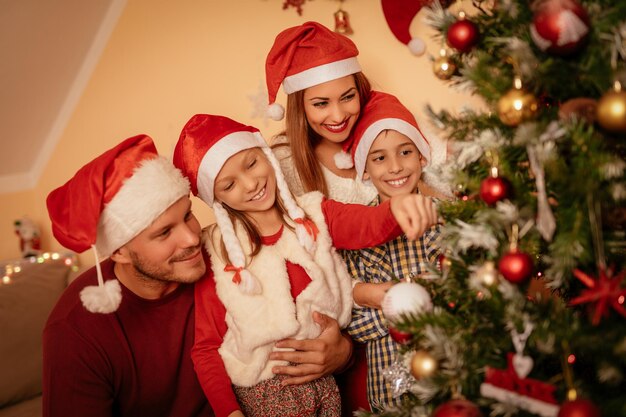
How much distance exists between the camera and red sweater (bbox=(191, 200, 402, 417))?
4.76ft

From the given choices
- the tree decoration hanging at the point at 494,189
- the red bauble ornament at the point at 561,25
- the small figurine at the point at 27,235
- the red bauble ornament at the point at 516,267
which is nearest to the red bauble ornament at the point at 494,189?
the tree decoration hanging at the point at 494,189

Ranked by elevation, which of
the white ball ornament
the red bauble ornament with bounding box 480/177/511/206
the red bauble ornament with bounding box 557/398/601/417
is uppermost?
the red bauble ornament with bounding box 480/177/511/206

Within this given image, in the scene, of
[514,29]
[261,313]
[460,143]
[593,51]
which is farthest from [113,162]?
[593,51]

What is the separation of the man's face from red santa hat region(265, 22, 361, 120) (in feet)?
1.96

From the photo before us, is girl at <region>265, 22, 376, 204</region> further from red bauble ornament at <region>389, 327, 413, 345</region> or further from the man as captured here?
red bauble ornament at <region>389, 327, 413, 345</region>

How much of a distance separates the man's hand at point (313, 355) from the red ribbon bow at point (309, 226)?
23cm

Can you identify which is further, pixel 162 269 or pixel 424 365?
pixel 162 269

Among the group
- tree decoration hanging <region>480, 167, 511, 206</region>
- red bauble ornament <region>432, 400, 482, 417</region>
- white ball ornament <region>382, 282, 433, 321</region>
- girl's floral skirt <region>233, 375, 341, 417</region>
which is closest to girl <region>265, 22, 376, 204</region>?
girl's floral skirt <region>233, 375, 341, 417</region>

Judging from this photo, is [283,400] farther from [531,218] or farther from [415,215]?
[531,218]

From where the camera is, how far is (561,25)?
769 millimetres

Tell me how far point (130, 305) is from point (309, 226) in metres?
0.60

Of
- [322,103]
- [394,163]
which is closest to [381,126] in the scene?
[394,163]

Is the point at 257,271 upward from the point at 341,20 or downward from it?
downward

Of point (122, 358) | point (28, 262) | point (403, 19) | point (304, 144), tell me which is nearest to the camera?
point (122, 358)
